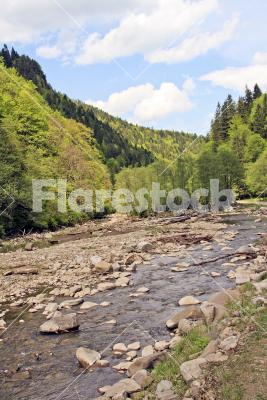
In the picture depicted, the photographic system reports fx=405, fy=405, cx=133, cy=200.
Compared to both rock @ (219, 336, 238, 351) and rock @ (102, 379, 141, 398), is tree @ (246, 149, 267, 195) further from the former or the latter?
rock @ (102, 379, 141, 398)

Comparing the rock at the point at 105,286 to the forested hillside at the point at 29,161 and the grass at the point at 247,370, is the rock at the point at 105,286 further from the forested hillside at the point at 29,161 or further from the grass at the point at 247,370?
the forested hillside at the point at 29,161

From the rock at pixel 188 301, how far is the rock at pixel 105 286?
4.37 m

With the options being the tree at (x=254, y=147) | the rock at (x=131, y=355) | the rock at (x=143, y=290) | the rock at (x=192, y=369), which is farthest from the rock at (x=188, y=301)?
the tree at (x=254, y=147)

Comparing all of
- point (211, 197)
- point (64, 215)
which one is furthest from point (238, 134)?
point (64, 215)

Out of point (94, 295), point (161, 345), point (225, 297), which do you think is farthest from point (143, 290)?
point (161, 345)

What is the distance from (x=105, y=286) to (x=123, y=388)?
10.6 m

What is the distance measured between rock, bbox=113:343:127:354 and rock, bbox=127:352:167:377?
1.65 metres

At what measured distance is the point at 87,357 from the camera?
448 inches

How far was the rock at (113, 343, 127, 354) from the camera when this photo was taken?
1200 cm

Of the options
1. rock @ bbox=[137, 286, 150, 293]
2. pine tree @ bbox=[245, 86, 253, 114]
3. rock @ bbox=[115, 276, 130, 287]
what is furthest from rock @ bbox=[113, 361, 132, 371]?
pine tree @ bbox=[245, 86, 253, 114]

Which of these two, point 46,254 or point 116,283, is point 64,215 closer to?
point 46,254

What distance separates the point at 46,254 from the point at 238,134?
3660 inches

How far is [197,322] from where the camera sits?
12.3m

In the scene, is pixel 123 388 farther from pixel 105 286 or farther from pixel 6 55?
pixel 6 55
